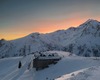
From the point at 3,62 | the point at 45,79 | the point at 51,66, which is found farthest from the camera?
the point at 3,62

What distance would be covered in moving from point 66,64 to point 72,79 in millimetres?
38111

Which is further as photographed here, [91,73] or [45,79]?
[45,79]

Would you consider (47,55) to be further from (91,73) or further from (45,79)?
(91,73)

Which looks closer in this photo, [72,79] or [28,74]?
[72,79]

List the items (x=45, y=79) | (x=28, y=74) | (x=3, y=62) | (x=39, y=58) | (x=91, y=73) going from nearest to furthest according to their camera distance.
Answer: (x=91, y=73) → (x=45, y=79) → (x=28, y=74) → (x=39, y=58) → (x=3, y=62)

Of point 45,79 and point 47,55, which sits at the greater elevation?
point 47,55

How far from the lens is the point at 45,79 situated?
176ft

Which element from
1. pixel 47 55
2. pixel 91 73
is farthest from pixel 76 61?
pixel 91 73

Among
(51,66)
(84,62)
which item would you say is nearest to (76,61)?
(84,62)

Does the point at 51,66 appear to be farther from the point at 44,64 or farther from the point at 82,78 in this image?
the point at 82,78

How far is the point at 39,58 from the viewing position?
71.1 meters

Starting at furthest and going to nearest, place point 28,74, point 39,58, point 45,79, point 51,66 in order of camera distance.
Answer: point 39,58 → point 51,66 → point 28,74 → point 45,79

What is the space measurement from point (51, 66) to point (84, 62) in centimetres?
994

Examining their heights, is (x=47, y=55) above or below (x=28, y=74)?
above
